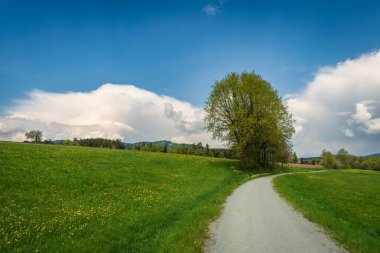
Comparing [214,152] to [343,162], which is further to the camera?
[343,162]

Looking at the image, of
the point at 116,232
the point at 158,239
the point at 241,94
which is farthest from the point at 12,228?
the point at 241,94

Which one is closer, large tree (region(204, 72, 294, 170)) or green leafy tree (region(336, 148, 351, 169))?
large tree (region(204, 72, 294, 170))

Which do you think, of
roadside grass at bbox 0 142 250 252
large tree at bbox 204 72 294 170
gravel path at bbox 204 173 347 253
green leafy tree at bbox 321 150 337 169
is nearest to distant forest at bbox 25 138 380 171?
green leafy tree at bbox 321 150 337 169

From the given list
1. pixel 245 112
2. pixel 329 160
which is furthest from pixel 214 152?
pixel 245 112

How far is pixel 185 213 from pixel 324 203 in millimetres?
12095

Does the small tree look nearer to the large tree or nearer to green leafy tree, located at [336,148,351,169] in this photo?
the large tree

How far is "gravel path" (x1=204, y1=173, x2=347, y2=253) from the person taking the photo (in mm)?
9828

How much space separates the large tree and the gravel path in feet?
115

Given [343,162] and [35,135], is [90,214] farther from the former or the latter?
[343,162]

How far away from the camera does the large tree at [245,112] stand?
169 ft

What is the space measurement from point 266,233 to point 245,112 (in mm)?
41274

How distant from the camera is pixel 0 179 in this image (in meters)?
17.9

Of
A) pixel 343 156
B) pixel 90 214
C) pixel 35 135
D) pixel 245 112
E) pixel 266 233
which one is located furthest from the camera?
pixel 343 156

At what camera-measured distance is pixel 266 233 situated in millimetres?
11656
